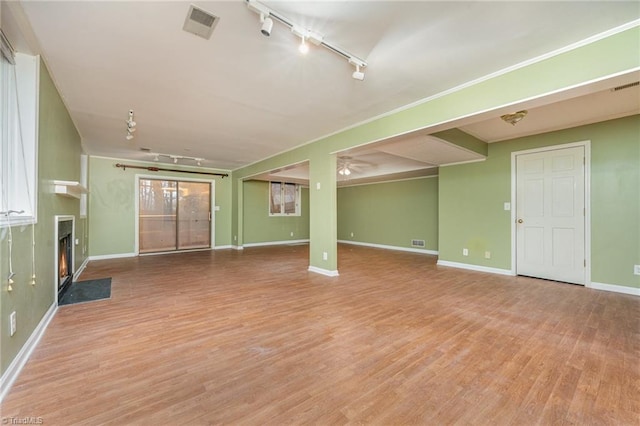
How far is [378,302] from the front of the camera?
325 cm

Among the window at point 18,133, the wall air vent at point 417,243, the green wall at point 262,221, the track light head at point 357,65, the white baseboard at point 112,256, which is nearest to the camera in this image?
the window at point 18,133

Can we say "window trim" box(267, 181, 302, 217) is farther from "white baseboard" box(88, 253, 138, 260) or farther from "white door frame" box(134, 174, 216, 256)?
"white baseboard" box(88, 253, 138, 260)

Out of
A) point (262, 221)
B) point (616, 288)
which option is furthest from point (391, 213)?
point (616, 288)

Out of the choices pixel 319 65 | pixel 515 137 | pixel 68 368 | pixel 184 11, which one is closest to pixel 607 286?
pixel 515 137

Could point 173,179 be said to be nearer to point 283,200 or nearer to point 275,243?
point 283,200

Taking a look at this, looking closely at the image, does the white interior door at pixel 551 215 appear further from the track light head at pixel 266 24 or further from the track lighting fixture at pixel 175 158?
the track lighting fixture at pixel 175 158

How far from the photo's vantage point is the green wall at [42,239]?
68.1 inches

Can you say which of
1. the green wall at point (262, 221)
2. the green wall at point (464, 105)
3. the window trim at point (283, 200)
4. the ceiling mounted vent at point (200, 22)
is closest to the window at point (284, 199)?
the window trim at point (283, 200)

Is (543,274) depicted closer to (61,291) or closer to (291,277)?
(291,277)

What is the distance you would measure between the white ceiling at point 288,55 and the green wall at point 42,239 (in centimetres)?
33

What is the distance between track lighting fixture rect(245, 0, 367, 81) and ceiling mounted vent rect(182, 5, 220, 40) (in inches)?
13.0

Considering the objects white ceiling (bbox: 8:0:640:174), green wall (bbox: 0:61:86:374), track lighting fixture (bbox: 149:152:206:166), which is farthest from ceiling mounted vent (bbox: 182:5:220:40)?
track lighting fixture (bbox: 149:152:206:166)

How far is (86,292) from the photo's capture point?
360 centimetres

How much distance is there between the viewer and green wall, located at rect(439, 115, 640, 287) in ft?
11.8
